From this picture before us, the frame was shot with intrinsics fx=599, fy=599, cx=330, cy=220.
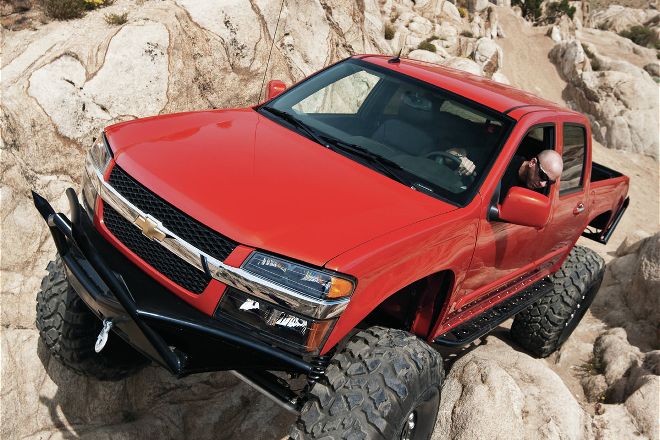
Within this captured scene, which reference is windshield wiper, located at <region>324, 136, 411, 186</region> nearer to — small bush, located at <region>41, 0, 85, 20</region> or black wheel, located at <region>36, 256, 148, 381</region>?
black wheel, located at <region>36, 256, 148, 381</region>

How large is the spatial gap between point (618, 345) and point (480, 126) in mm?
3252

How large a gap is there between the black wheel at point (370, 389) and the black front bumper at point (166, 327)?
0.21m

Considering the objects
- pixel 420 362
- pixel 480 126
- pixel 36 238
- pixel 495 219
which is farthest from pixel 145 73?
pixel 420 362

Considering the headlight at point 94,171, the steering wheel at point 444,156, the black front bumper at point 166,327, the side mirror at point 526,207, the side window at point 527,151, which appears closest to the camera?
the black front bumper at point 166,327

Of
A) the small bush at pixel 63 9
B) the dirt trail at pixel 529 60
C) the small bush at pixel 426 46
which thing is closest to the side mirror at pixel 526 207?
the small bush at pixel 63 9

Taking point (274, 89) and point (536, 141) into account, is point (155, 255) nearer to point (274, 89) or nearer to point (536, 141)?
point (274, 89)

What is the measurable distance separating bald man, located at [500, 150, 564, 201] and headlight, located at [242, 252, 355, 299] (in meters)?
1.56

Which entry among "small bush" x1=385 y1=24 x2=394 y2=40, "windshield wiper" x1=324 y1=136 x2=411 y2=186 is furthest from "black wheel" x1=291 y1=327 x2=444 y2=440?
"small bush" x1=385 y1=24 x2=394 y2=40

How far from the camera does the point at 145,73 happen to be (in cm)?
650

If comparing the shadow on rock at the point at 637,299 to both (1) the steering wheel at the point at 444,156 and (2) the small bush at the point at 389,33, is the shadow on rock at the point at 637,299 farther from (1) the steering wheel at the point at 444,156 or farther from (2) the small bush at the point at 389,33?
(2) the small bush at the point at 389,33

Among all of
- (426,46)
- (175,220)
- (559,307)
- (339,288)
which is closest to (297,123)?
(175,220)

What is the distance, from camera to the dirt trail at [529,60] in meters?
24.0

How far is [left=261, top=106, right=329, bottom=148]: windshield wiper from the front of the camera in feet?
11.5

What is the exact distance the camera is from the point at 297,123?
12.1 feet
